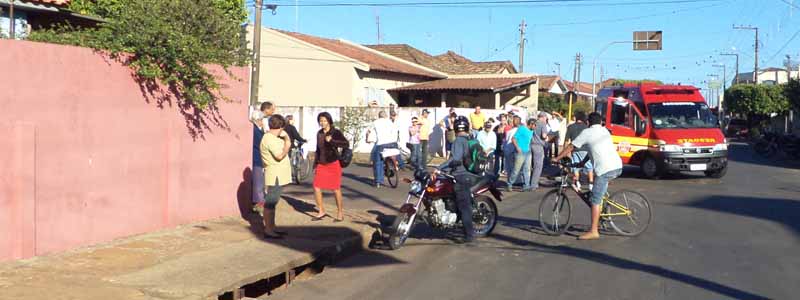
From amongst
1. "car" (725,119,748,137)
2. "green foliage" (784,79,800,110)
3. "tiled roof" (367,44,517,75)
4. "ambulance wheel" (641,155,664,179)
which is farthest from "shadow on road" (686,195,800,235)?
"car" (725,119,748,137)

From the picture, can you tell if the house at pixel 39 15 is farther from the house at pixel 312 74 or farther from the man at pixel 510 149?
the house at pixel 312 74

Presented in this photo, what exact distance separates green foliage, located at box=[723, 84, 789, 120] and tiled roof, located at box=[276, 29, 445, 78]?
29339 millimetres

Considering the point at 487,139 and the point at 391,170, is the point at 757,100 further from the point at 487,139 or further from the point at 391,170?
the point at 391,170

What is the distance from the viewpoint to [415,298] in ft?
24.4

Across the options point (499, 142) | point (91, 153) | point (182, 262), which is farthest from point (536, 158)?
point (91, 153)

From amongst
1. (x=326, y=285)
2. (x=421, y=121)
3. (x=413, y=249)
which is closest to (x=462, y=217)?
(x=413, y=249)

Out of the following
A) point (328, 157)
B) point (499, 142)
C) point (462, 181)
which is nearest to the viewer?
point (462, 181)

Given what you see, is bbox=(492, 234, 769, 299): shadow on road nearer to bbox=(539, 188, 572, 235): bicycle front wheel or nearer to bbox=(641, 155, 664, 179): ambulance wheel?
bbox=(539, 188, 572, 235): bicycle front wheel

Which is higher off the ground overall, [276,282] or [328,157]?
[328,157]

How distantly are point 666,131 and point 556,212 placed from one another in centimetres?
936

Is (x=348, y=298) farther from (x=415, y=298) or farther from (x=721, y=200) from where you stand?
(x=721, y=200)

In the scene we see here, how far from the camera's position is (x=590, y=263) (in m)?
8.96

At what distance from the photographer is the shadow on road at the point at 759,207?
1262cm

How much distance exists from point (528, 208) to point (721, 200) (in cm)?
400
